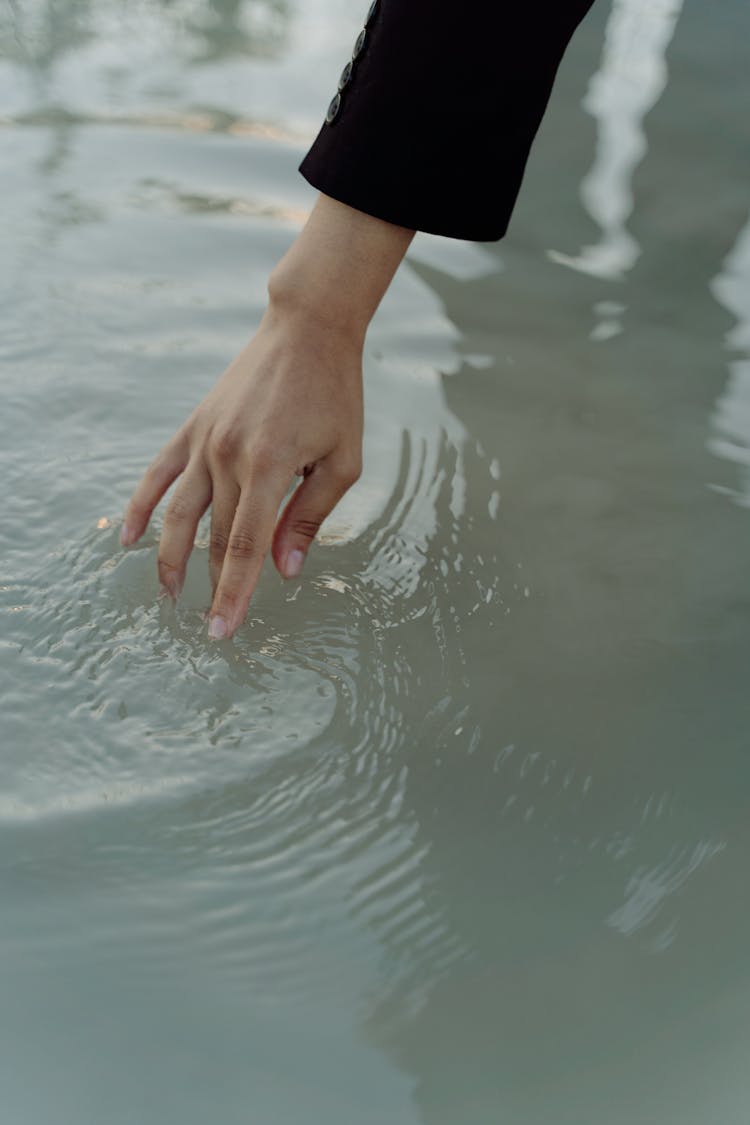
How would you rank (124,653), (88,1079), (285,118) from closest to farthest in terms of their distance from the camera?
(88,1079), (124,653), (285,118)

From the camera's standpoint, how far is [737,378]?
1.39m

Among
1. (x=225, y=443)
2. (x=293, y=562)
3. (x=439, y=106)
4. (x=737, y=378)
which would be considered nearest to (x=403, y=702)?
(x=293, y=562)

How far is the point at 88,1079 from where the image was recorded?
69 centimetres

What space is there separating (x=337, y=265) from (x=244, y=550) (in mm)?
221

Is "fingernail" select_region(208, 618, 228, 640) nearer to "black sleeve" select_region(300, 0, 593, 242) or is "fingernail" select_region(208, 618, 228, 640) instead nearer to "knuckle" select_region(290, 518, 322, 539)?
"knuckle" select_region(290, 518, 322, 539)

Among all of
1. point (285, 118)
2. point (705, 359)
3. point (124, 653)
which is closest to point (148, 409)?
point (124, 653)

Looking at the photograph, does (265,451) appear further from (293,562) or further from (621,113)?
(621,113)

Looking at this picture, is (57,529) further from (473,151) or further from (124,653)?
(473,151)

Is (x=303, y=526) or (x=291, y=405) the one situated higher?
(x=291, y=405)

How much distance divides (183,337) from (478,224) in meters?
0.60

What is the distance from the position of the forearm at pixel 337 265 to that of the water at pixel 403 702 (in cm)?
27

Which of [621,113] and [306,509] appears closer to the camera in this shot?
[306,509]

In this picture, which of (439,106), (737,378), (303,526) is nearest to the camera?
(439,106)

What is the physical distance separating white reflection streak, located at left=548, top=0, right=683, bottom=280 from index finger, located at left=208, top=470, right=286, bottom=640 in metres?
0.88
